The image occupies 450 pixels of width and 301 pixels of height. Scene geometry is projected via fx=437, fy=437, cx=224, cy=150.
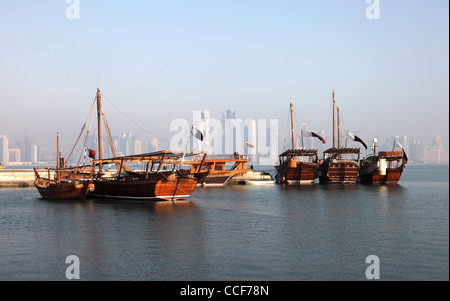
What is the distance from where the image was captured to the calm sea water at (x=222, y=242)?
21.0 metres

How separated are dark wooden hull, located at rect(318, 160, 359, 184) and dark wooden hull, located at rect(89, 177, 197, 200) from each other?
133 feet

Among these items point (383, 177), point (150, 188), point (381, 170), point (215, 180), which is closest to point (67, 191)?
point (150, 188)

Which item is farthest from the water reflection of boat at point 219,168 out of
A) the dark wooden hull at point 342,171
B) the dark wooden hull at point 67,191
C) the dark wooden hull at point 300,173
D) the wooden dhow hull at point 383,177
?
the dark wooden hull at point 67,191

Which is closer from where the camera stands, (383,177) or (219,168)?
(219,168)

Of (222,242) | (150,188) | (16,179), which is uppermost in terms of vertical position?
(150,188)

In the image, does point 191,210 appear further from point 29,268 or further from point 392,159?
point 392,159

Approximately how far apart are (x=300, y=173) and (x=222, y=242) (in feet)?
198

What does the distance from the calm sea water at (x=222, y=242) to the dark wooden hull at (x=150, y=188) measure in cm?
378

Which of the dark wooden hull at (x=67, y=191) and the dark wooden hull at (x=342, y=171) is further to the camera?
the dark wooden hull at (x=342, y=171)

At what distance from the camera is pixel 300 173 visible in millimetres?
85938

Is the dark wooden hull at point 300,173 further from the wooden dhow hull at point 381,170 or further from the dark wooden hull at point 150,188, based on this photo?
the dark wooden hull at point 150,188

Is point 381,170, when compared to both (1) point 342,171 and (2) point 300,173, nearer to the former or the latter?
(1) point 342,171

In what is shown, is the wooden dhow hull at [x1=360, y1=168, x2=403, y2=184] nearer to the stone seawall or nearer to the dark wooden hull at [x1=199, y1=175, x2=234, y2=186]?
the dark wooden hull at [x1=199, y1=175, x2=234, y2=186]

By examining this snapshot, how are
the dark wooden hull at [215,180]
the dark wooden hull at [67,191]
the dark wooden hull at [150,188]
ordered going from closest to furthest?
the dark wooden hull at [150,188] < the dark wooden hull at [67,191] < the dark wooden hull at [215,180]
